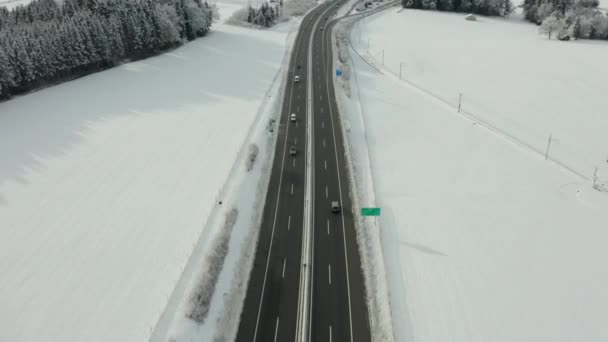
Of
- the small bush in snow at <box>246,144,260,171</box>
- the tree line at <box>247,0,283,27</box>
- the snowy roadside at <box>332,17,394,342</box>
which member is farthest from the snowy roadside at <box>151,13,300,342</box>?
the tree line at <box>247,0,283,27</box>

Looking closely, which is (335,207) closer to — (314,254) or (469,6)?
(314,254)

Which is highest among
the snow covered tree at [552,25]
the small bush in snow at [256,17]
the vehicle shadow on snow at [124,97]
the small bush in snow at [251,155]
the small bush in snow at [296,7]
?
the small bush in snow at [296,7]

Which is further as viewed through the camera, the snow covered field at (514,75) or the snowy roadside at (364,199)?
the snow covered field at (514,75)

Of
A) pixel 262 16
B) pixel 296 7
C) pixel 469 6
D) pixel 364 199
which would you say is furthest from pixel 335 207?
pixel 469 6

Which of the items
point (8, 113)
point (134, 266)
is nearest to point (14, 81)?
point (8, 113)

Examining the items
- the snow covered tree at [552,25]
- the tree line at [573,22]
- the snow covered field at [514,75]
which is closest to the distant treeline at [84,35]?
the snow covered field at [514,75]

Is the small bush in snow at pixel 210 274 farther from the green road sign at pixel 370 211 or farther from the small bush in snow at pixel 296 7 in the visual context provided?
the small bush in snow at pixel 296 7
